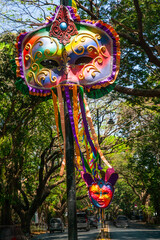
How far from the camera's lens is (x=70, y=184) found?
15.1 feet

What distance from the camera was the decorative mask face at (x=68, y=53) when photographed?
501 centimetres

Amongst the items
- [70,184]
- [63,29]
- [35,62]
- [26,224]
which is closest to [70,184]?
[70,184]

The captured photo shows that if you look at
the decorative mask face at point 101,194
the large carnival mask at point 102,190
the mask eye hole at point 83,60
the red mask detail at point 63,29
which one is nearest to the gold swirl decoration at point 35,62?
the red mask detail at point 63,29

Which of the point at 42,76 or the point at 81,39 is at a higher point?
the point at 81,39

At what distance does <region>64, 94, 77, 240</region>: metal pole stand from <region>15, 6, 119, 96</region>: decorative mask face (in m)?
0.51

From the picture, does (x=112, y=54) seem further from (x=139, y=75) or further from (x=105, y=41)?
(x=139, y=75)

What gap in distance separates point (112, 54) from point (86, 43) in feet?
1.50

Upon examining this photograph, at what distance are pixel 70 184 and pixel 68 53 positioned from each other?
2.01m

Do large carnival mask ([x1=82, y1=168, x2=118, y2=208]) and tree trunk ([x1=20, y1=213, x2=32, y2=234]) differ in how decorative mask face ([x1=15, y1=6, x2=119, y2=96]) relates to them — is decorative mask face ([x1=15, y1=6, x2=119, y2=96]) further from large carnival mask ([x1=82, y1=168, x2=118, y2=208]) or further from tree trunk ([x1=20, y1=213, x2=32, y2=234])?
tree trunk ([x1=20, y1=213, x2=32, y2=234])

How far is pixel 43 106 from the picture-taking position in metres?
17.7

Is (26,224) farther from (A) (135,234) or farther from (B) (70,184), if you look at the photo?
(B) (70,184)

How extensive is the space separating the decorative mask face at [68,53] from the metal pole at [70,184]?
51 centimetres

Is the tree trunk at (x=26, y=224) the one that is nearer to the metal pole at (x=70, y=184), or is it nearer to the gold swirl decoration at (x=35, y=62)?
the metal pole at (x=70, y=184)

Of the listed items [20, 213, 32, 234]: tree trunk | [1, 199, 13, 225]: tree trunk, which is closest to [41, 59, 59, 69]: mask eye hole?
[1, 199, 13, 225]: tree trunk
